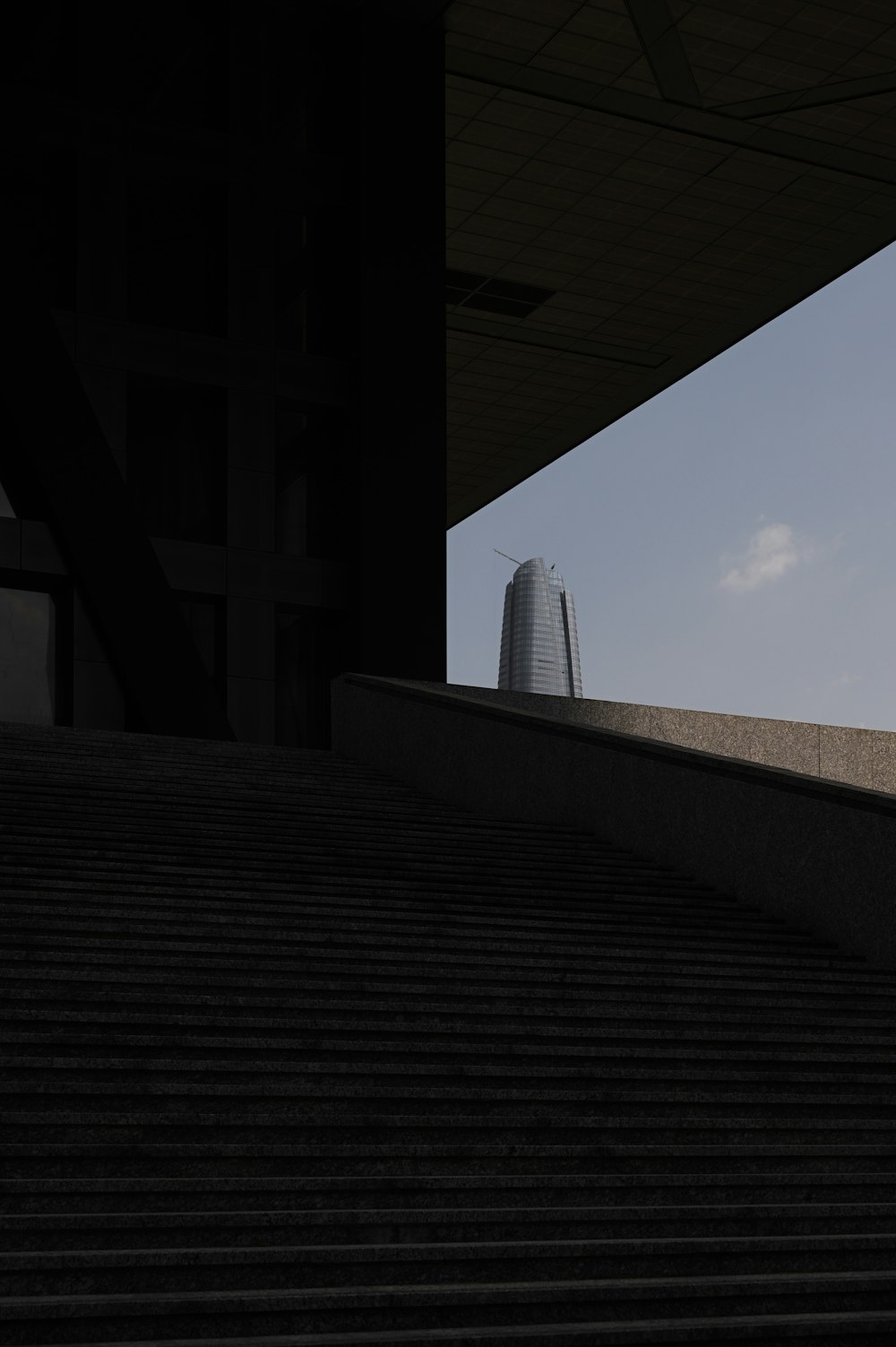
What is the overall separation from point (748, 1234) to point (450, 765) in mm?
7241

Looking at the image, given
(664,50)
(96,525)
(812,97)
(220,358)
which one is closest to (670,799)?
(96,525)

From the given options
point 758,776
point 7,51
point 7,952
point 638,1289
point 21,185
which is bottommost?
point 638,1289

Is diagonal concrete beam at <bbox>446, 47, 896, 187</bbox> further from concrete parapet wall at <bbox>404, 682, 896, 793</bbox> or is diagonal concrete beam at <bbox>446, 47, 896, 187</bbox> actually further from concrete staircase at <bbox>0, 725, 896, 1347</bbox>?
concrete staircase at <bbox>0, 725, 896, 1347</bbox>

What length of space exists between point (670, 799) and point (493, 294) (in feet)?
55.0

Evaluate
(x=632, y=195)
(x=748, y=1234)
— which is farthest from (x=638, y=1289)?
(x=632, y=195)

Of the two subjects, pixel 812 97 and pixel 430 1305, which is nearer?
pixel 430 1305

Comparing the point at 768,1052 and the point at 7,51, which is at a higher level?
the point at 7,51

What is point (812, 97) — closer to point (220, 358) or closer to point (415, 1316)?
point (220, 358)

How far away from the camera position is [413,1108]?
17.9 ft

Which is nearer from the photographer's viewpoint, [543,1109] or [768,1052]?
[543,1109]

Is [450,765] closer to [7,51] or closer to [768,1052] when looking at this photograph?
[768,1052]

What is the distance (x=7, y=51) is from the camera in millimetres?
17719

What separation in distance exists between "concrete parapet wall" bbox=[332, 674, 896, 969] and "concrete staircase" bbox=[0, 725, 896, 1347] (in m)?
0.41

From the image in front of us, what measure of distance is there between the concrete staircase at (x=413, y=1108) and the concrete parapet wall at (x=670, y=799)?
0.41 meters
